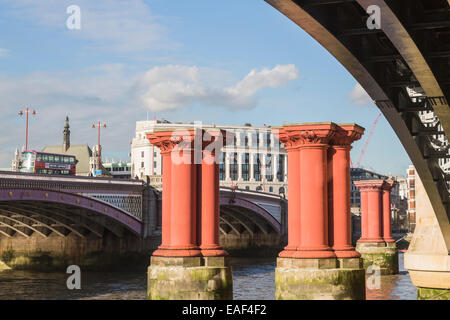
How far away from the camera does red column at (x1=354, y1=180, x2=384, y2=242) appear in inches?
2175

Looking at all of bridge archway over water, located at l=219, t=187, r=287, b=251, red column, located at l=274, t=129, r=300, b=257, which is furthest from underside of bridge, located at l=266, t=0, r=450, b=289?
bridge archway over water, located at l=219, t=187, r=287, b=251

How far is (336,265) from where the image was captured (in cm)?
2603

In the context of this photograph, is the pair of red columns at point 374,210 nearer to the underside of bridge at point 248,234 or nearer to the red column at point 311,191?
the red column at point 311,191

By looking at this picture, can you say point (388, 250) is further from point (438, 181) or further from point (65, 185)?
point (438, 181)

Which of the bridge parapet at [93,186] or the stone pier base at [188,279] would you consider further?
the bridge parapet at [93,186]

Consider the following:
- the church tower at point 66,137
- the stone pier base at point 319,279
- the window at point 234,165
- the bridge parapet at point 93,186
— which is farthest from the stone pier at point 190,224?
the church tower at point 66,137

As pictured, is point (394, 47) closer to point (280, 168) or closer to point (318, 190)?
point (318, 190)

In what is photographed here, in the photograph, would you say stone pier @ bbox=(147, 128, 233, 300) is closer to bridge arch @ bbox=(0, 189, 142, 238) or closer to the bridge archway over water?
bridge arch @ bbox=(0, 189, 142, 238)

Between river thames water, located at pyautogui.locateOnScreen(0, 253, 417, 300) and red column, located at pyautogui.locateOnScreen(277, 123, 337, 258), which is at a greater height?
red column, located at pyautogui.locateOnScreen(277, 123, 337, 258)

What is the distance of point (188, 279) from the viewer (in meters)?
26.5

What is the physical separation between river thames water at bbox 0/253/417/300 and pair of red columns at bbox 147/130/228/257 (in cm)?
1339

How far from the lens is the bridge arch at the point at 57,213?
51.6 meters

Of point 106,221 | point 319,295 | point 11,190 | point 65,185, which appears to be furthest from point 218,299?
point 106,221

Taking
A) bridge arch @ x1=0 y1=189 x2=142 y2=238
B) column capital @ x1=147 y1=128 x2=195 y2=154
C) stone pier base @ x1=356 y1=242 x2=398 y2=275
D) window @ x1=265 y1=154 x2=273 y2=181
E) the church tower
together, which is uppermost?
the church tower
